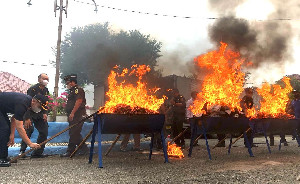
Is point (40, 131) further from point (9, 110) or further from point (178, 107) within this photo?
point (178, 107)

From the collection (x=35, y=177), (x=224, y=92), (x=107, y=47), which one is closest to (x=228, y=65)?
(x=224, y=92)

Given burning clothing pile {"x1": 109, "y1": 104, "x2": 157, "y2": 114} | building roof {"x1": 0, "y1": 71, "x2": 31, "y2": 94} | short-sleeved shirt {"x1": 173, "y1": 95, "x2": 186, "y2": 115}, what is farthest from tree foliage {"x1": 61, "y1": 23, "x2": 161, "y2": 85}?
burning clothing pile {"x1": 109, "y1": 104, "x2": 157, "y2": 114}

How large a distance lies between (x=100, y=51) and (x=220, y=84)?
22.6 m

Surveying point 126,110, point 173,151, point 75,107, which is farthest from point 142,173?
point 75,107

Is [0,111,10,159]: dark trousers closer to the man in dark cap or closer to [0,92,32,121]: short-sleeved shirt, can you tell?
[0,92,32,121]: short-sleeved shirt

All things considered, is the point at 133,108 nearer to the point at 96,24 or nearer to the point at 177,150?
the point at 177,150

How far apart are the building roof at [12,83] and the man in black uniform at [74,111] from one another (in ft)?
94.9

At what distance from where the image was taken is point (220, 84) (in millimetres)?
8734

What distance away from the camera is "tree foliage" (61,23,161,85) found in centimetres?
2927

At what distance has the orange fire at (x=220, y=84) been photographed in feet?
27.1

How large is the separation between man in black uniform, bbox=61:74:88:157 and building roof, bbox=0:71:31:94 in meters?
28.9

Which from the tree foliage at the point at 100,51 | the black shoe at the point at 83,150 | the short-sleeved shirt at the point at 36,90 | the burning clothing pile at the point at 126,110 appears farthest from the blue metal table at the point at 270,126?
the tree foliage at the point at 100,51

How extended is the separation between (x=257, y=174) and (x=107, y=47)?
26525 millimetres

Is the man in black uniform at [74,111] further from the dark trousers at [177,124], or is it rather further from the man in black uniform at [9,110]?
the dark trousers at [177,124]
